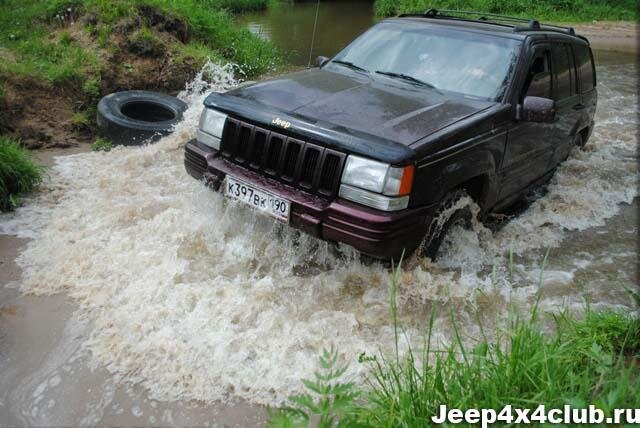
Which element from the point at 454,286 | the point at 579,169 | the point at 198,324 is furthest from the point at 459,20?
the point at 198,324

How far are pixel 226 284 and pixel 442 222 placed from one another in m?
1.60

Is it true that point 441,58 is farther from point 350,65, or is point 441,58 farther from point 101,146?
point 101,146

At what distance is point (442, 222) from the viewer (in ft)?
12.5

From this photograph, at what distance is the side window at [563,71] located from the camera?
497 cm

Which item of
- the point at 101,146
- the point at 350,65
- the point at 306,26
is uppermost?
the point at 350,65

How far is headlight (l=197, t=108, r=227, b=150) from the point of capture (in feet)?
13.0

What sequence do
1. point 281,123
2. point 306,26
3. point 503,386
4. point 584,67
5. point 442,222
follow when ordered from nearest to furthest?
1. point 503,386
2. point 281,123
3. point 442,222
4. point 584,67
5. point 306,26

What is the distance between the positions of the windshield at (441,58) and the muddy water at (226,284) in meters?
1.14

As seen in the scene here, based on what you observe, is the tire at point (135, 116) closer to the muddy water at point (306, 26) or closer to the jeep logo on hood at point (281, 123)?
the jeep logo on hood at point (281, 123)

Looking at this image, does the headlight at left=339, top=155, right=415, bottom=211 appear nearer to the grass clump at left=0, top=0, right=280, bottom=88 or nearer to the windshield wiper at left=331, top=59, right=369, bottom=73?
the windshield wiper at left=331, top=59, right=369, bottom=73

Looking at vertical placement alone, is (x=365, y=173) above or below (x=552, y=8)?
below

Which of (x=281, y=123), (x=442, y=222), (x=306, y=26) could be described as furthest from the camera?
(x=306, y=26)

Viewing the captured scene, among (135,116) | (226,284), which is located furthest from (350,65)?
(135,116)

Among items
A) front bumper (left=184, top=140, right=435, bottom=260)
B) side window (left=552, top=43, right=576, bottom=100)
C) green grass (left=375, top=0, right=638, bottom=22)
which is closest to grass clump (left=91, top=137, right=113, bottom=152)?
front bumper (left=184, top=140, right=435, bottom=260)
